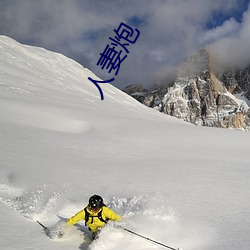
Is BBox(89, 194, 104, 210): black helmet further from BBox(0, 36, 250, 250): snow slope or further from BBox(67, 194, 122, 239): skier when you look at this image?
BBox(0, 36, 250, 250): snow slope

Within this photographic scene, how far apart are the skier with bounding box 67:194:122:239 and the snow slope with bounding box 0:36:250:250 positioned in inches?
8.3

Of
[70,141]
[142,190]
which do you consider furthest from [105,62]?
[142,190]

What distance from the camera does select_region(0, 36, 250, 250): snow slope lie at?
5.44 m

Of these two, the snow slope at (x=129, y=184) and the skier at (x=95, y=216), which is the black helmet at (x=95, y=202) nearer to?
the skier at (x=95, y=216)

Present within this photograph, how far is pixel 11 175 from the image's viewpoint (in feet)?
27.7

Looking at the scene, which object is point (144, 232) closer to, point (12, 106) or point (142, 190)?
point (142, 190)

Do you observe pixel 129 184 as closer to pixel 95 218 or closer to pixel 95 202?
pixel 95 218

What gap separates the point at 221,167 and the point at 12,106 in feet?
43.8

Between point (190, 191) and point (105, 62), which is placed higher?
point (105, 62)

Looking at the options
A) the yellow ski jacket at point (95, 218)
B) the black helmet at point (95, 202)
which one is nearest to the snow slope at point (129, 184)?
the yellow ski jacket at point (95, 218)

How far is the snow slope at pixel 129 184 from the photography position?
17.9 ft

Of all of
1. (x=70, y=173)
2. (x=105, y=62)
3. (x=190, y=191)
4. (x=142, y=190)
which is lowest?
Result: (x=70, y=173)

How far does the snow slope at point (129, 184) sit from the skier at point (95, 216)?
0.21 m

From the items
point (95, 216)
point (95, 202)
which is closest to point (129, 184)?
point (95, 216)
